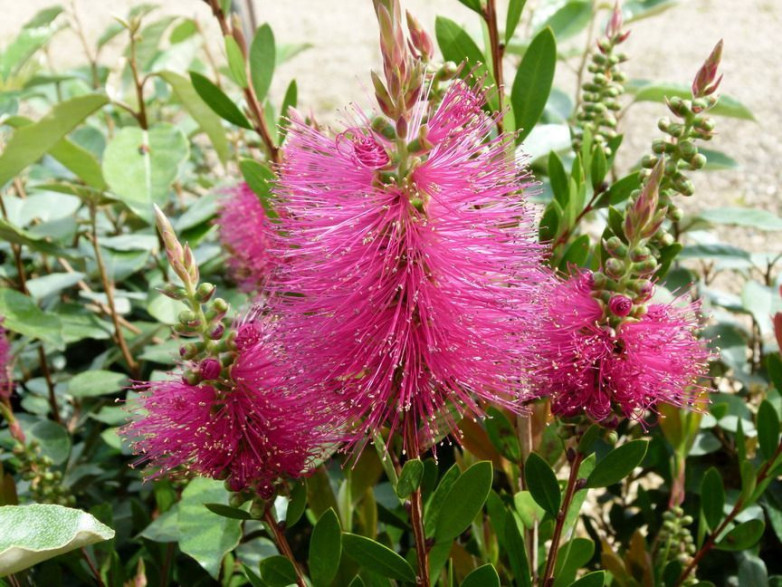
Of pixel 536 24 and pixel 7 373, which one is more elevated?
pixel 536 24

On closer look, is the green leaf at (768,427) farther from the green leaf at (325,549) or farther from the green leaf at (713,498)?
the green leaf at (325,549)

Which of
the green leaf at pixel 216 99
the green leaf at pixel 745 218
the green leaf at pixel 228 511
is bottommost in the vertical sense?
the green leaf at pixel 228 511

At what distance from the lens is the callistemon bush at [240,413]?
2.09ft

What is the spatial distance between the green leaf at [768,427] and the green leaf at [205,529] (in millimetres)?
553

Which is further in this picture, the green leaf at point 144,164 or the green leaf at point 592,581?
the green leaf at point 144,164

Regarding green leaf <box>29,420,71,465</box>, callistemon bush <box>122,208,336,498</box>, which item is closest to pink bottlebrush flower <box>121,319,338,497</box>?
callistemon bush <box>122,208,336,498</box>

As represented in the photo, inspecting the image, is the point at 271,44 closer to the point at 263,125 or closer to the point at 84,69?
the point at 263,125

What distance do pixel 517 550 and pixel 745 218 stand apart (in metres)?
0.69

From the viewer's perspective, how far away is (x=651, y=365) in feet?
2.14

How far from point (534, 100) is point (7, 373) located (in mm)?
674

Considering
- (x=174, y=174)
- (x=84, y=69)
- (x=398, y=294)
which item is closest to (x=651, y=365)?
(x=398, y=294)

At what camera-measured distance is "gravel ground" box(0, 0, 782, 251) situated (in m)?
3.10

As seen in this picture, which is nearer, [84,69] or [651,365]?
[651,365]

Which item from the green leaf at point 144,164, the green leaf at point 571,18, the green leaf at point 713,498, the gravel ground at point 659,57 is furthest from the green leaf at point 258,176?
the gravel ground at point 659,57
